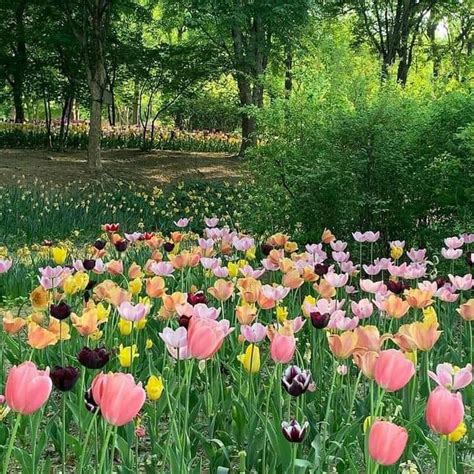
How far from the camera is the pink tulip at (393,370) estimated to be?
5.18 feet

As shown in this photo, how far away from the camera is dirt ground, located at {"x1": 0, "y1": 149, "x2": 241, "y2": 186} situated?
1364cm

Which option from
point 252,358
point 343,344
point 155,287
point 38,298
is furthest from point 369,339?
point 38,298

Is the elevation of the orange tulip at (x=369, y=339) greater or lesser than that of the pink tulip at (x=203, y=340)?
lesser

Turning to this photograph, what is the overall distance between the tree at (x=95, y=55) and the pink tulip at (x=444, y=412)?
13.3 meters

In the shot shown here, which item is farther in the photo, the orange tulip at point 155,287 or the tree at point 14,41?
the tree at point 14,41

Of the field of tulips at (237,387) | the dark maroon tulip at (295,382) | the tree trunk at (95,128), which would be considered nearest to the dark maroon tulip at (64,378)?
the field of tulips at (237,387)

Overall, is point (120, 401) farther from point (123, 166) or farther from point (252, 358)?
point (123, 166)

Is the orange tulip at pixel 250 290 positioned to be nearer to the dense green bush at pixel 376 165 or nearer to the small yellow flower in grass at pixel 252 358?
the small yellow flower in grass at pixel 252 358

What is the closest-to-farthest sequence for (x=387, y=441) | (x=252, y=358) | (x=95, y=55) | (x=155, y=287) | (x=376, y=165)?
1. (x=387, y=441)
2. (x=252, y=358)
3. (x=155, y=287)
4. (x=376, y=165)
5. (x=95, y=55)

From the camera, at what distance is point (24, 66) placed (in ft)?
55.2

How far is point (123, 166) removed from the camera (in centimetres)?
1551

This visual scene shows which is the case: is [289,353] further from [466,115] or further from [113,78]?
[113,78]

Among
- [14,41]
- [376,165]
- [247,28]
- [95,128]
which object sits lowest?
[376,165]

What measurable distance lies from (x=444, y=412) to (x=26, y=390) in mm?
785
